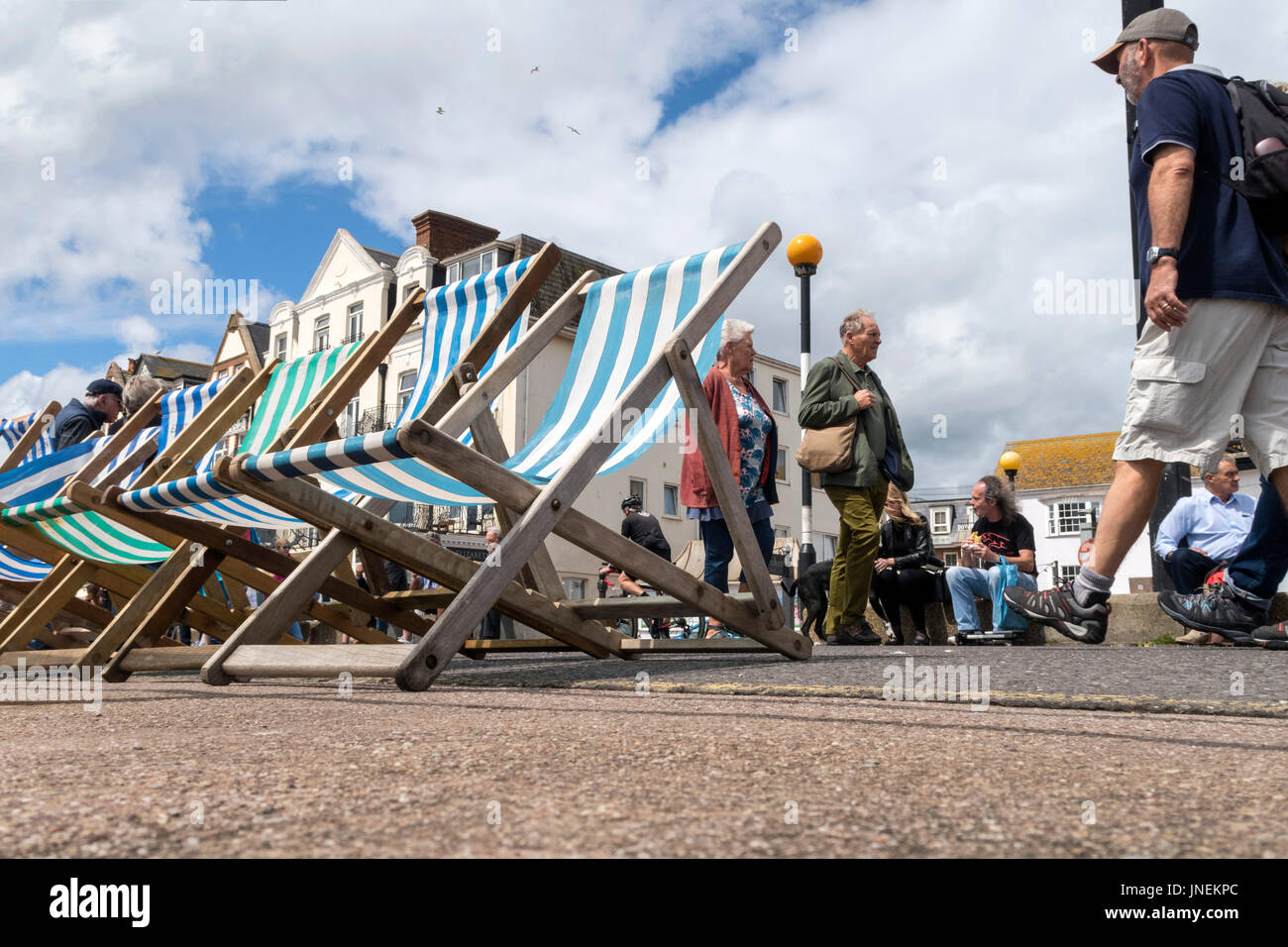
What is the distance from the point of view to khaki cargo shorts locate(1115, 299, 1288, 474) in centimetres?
321

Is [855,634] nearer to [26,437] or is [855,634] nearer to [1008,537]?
[1008,537]

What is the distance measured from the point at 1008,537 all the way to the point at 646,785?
5.91m

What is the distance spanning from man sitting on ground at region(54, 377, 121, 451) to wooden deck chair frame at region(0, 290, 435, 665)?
5.86 feet

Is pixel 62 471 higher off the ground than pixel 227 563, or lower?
higher

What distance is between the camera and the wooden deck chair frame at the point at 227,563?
3715mm

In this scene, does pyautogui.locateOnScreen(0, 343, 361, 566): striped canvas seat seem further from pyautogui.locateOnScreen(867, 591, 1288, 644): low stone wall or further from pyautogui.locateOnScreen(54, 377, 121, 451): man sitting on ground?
pyautogui.locateOnScreen(867, 591, 1288, 644): low stone wall

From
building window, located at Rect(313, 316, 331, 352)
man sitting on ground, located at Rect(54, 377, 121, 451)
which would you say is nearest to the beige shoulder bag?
man sitting on ground, located at Rect(54, 377, 121, 451)

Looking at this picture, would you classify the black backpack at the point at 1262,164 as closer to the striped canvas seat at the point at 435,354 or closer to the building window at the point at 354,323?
the striped canvas seat at the point at 435,354

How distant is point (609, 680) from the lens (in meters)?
3.26

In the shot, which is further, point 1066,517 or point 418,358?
point 1066,517

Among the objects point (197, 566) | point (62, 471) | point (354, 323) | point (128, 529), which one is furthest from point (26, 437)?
point (354, 323)

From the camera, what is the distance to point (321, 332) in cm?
3556

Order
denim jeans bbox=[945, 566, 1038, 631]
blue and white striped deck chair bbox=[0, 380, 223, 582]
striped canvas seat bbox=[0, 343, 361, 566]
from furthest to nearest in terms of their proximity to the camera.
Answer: denim jeans bbox=[945, 566, 1038, 631] → blue and white striped deck chair bbox=[0, 380, 223, 582] → striped canvas seat bbox=[0, 343, 361, 566]

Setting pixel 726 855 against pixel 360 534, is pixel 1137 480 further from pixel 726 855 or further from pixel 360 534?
pixel 726 855
